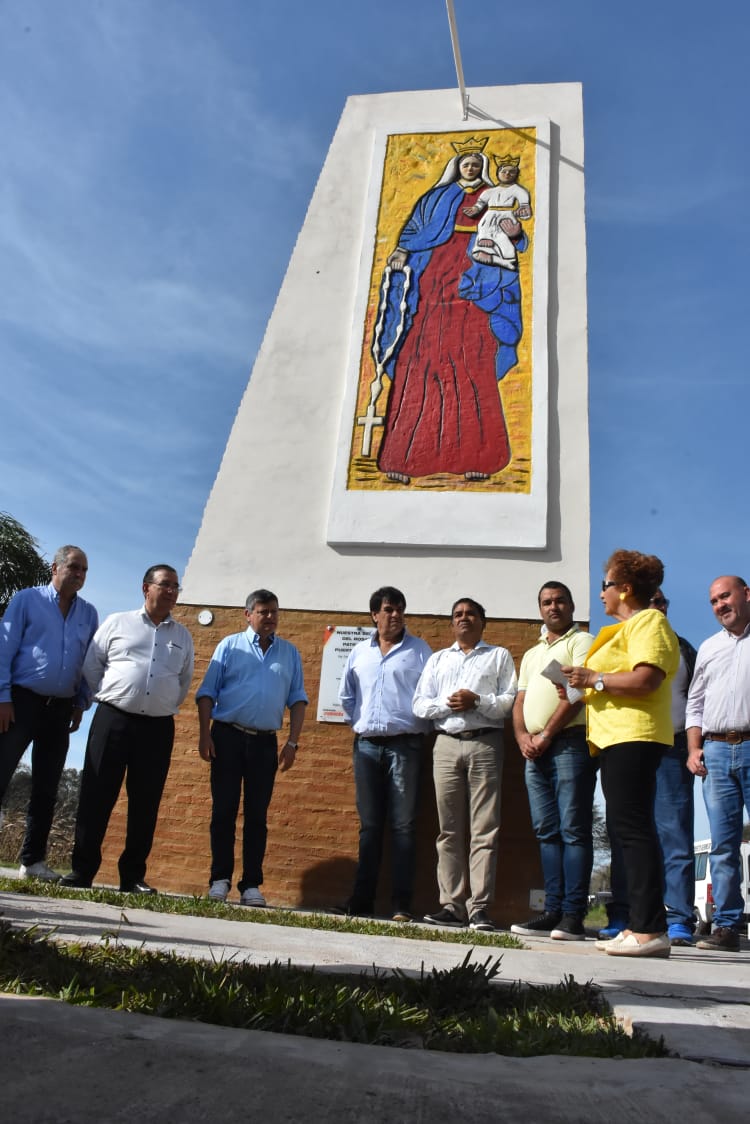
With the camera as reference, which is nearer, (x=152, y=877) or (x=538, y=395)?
(x=152, y=877)

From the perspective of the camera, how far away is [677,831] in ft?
16.7

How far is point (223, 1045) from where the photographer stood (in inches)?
58.3

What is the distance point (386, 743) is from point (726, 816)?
197 cm

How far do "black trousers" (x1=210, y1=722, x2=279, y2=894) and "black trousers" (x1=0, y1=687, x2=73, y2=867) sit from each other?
888mm

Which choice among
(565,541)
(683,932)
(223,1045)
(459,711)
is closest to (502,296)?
(565,541)

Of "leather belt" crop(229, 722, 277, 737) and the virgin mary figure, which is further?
the virgin mary figure

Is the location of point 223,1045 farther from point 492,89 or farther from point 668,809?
point 492,89

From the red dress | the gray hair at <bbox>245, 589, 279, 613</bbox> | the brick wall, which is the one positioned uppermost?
the red dress

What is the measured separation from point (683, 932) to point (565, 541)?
2.92 meters

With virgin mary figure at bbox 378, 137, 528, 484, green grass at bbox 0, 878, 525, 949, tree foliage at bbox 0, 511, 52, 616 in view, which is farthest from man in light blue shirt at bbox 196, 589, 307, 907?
tree foliage at bbox 0, 511, 52, 616

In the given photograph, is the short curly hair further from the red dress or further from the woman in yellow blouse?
the red dress

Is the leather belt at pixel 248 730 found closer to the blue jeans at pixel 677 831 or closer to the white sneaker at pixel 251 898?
the white sneaker at pixel 251 898

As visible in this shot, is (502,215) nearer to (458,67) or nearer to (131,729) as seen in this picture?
(458,67)

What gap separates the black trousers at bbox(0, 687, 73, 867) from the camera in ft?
16.9
